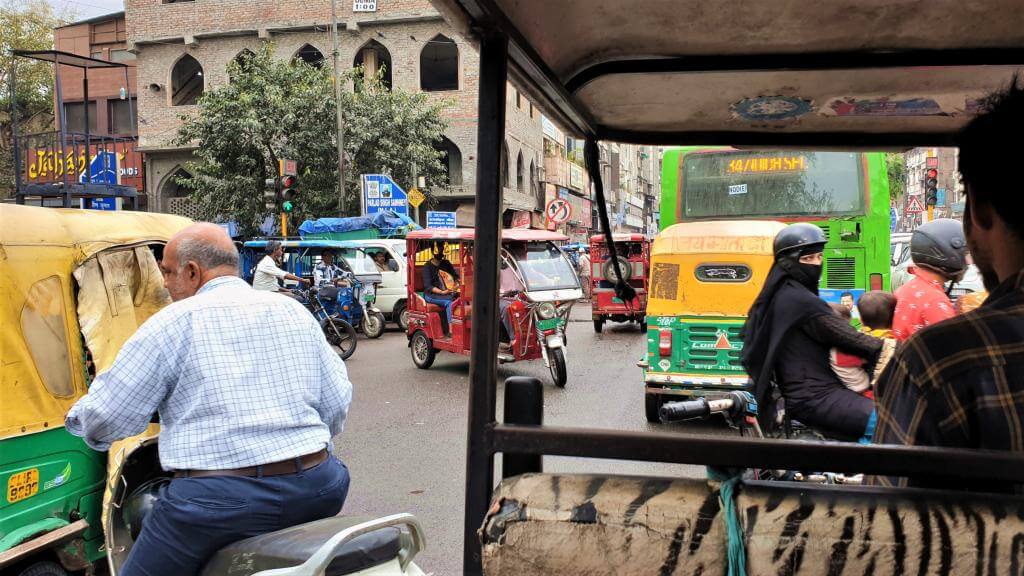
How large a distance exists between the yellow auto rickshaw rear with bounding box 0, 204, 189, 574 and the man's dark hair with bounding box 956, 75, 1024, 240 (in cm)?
322

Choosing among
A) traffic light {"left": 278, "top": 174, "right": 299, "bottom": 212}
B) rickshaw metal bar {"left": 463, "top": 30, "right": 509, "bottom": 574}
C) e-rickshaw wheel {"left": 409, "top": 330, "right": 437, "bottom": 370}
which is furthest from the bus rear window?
traffic light {"left": 278, "top": 174, "right": 299, "bottom": 212}

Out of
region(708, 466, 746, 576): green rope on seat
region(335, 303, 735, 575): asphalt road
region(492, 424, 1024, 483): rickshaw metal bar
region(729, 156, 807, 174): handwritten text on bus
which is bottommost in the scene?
region(335, 303, 735, 575): asphalt road

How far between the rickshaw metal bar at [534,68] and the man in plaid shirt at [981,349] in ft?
2.71

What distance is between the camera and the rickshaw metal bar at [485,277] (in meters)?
1.45

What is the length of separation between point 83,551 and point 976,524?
12.2ft

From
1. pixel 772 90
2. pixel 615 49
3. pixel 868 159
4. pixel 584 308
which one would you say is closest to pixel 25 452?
pixel 615 49

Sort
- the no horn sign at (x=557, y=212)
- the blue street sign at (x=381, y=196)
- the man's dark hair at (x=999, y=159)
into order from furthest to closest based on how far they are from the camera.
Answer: the blue street sign at (x=381, y=196) < the no horn sign at (x=557, y=212) < the man's dark hair at (x=999, y=159)

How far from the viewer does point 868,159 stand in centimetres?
906

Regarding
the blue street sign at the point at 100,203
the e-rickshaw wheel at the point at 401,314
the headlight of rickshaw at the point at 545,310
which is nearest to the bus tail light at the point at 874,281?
the headlight of rickshaw at the point at 545,310

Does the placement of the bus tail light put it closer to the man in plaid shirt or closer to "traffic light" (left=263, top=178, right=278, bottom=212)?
the man in plaid shirt

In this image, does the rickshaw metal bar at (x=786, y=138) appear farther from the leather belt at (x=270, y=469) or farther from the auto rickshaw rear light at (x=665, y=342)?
the auto rickshaw rear light at (x=665, y=342)

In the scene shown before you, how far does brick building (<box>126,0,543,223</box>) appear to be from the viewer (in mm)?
31672

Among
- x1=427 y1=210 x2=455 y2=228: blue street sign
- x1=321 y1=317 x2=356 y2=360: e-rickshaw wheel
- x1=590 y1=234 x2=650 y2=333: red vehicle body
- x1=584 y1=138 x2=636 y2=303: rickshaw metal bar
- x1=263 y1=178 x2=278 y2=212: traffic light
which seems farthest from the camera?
x1=427 y1=210 x2=455 y2=228: blue street sign

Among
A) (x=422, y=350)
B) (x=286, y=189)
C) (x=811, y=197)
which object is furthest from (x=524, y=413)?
(x=286, y=189)
